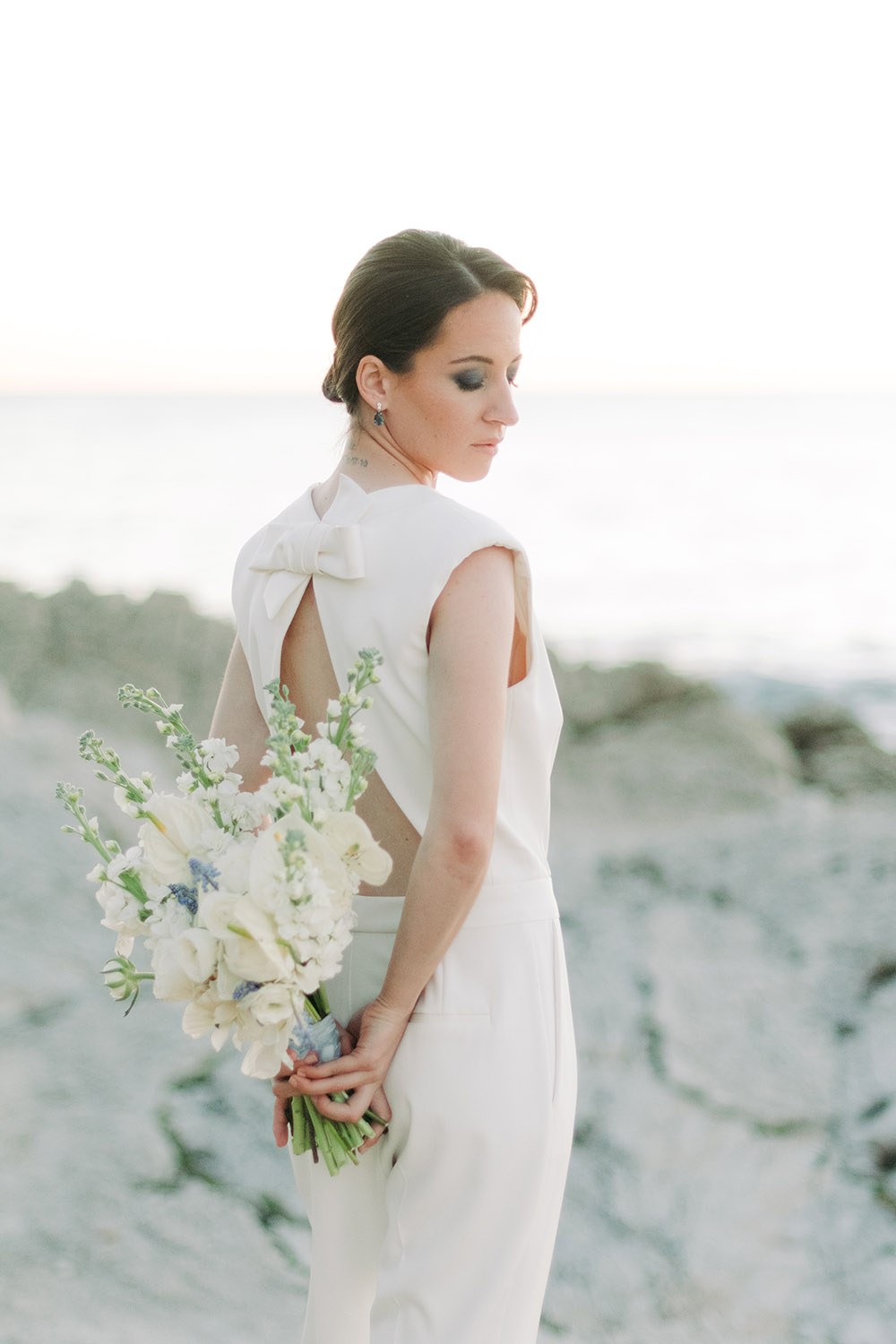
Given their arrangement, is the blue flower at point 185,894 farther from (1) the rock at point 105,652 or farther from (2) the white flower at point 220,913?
(1) the rock at point 105,652

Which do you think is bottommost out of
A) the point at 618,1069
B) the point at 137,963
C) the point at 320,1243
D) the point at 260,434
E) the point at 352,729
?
the point at 260,434

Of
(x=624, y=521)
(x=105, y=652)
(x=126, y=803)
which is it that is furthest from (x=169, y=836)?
(x=624, y=521)

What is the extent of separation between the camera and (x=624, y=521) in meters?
31.3

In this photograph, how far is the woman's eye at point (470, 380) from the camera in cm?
174

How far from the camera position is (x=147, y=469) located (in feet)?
131

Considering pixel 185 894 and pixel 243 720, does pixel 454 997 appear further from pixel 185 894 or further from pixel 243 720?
pixel 243 720

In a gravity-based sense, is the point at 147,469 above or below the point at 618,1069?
below

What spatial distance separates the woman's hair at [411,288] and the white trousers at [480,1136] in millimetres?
839

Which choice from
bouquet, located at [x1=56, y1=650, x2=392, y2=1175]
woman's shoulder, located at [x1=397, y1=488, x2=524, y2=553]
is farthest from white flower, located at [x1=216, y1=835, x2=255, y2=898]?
woman's shoulder, located at [x1=397, y1=488, x2=524, y2=553]

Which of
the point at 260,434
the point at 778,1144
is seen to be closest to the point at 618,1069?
the point at 778,1144

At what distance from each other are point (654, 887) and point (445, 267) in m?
3.97

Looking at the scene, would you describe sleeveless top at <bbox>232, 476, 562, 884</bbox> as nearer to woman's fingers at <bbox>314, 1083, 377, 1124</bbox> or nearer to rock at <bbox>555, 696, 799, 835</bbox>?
woman's fingers at <bbox>314, 1083, 377, 1124</bbox>

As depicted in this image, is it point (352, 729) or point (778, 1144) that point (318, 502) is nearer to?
point (352, 729)

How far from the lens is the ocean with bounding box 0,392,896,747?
17344 mm
